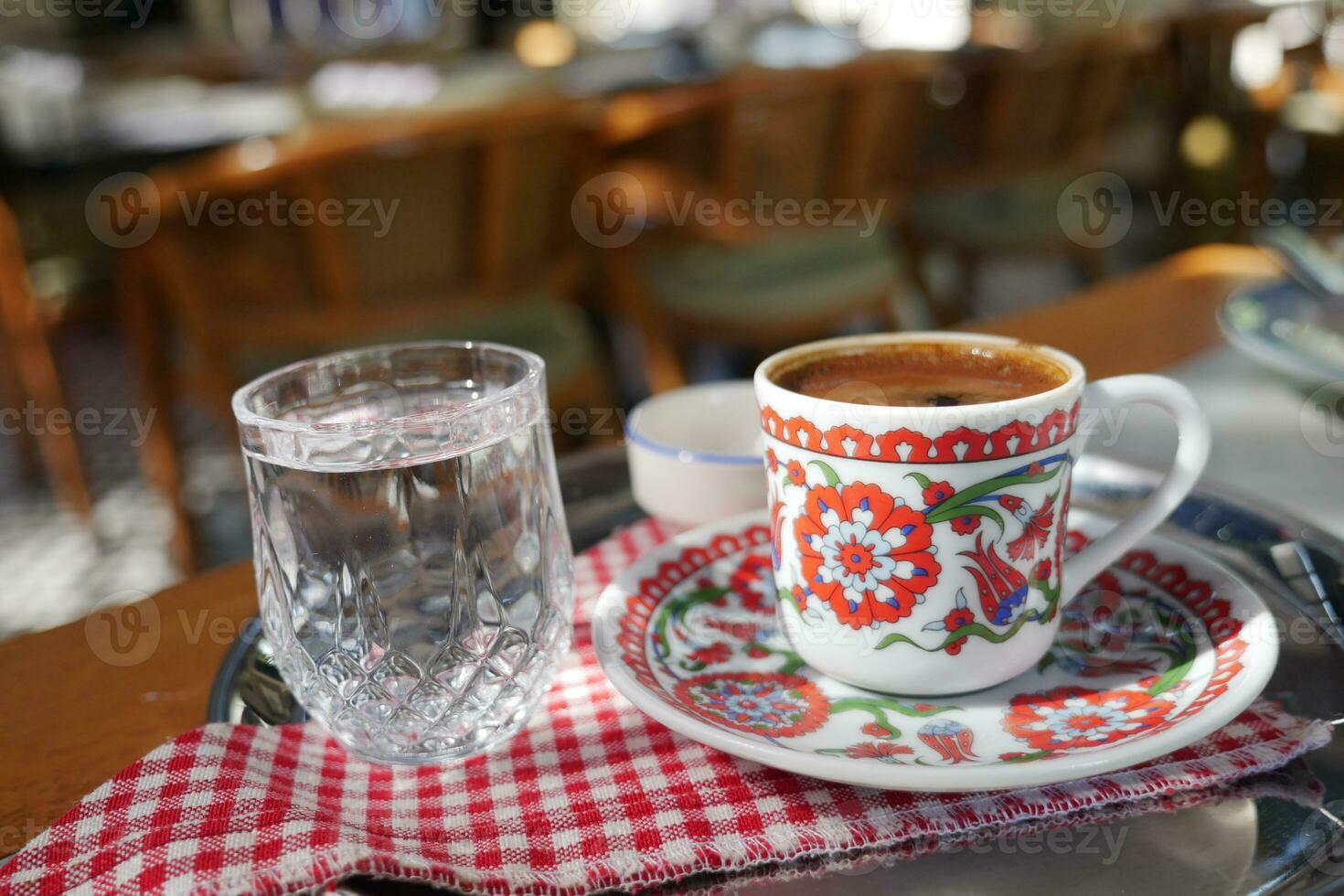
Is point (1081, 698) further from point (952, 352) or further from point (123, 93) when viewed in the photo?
point (123, 93)

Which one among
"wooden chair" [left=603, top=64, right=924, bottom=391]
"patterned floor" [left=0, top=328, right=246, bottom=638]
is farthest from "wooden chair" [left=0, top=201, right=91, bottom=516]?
"wooden chair" [left=603, top=64, right=924, bottom=391]

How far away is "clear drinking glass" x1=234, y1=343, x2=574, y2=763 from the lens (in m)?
0.34

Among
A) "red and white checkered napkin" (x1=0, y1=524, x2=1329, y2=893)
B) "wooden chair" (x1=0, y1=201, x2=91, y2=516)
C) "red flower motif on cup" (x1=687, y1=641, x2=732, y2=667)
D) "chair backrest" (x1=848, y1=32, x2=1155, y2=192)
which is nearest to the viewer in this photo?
"red and white checkered napkin" (x1=0, y1=524, x2=1329, y2=893)

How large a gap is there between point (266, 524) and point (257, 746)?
0.07m

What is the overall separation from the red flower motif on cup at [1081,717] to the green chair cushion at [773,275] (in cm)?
124

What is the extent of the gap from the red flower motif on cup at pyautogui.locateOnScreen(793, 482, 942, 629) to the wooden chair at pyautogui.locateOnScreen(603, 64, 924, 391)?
1.23 m

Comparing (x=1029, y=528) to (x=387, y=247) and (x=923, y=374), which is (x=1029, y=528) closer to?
(x=923, y=374)

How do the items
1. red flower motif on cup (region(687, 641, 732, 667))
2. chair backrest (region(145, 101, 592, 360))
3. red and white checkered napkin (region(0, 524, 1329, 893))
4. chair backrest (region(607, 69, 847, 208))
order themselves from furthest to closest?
chair backrest (region(607, 69, 847, 208)), chair backrest (region(145, 101, 592, 360)), red flower motif on cup (region(687, 641, 732, 667)), red and white checkered napkin (region(0, 524, 1329, 893))

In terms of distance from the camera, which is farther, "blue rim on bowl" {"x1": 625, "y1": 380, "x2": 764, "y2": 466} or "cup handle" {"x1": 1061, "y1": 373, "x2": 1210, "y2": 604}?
"blue rim on bowl" {"x1": 625, "y1": 380, "x2": 764, "y2": 466}

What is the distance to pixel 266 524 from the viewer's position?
14.2 inches

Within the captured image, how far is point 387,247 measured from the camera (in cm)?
125

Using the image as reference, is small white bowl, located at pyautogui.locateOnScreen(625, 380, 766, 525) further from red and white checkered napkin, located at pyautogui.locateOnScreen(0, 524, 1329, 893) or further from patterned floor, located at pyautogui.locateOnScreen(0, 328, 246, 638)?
patterned floor, located at pyautogui.locateOnScreen(0, 328, 246, 638)

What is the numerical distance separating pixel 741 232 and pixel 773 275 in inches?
4.3

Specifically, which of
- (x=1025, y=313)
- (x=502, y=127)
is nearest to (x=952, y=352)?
(x=1025, y=313)
